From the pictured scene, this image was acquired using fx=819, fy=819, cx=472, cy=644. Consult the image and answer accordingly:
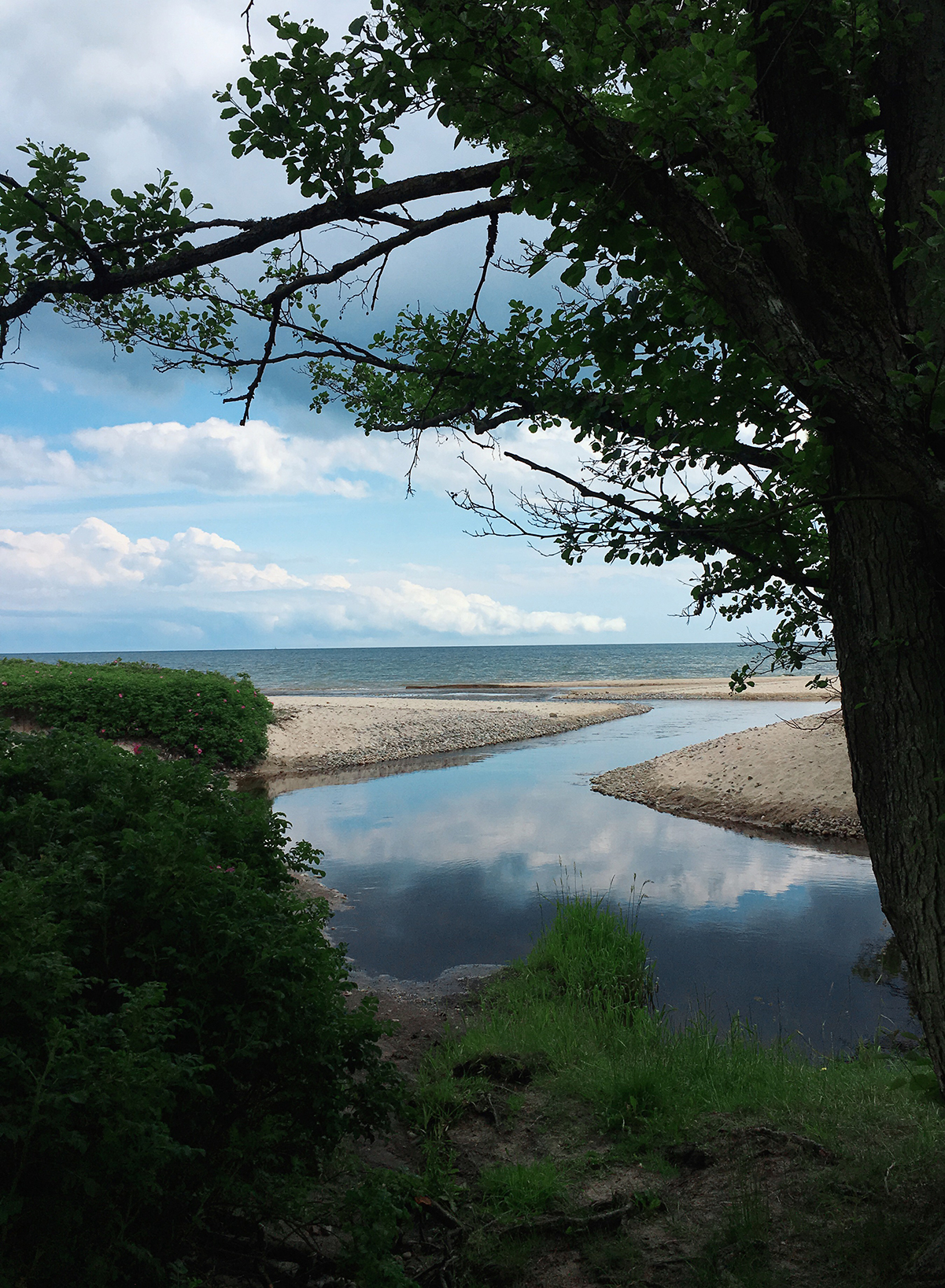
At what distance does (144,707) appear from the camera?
18.0m

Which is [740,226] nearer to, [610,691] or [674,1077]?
[674,1077]

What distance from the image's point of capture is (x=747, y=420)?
12.8ft

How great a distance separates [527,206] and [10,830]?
350 centimetres

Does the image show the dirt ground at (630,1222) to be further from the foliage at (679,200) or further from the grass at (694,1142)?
the foliage at (679,200)

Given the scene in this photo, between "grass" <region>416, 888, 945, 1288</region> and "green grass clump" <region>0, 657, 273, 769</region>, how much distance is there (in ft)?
41.5

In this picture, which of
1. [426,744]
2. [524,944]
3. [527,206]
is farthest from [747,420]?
[426,744]

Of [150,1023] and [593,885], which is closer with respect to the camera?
[150,1023]

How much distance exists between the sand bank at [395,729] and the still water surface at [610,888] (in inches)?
118

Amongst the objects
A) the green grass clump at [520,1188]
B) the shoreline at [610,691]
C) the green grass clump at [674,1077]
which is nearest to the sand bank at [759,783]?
the green grass clump at [674,1077]

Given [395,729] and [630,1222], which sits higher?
[395,729]

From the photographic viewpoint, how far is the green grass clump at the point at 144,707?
17.5 meters

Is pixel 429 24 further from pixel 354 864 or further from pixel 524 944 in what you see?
pixel 354 864

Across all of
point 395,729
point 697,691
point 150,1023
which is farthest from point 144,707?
point 697,691

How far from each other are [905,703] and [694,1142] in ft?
9.73
